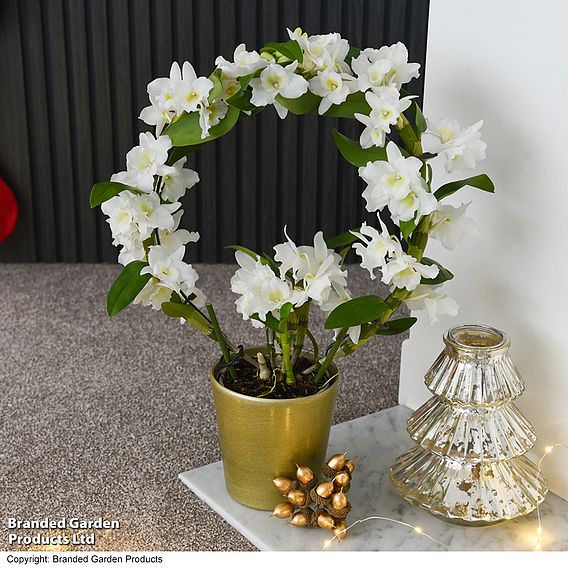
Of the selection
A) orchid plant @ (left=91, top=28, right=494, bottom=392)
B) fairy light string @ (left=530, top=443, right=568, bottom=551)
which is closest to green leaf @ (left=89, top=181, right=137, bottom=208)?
orchid plant @ (left=91, top=28, right=494, bottom=392)

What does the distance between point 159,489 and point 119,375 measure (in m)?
0.41

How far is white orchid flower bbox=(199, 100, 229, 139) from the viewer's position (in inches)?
36.5

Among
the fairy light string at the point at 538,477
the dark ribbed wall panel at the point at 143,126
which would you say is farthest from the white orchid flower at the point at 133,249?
the dark ribbed wall panel at the point at 143,126

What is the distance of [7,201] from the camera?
7.04 ft

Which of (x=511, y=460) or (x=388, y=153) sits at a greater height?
(x=388, y=153)

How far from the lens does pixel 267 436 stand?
3.30 feet

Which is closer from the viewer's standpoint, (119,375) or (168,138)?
(168,138)

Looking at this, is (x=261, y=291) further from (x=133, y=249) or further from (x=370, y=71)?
(x=370, y=71)

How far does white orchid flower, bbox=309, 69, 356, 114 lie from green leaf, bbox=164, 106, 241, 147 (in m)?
0.09

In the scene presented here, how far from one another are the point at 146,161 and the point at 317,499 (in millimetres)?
422

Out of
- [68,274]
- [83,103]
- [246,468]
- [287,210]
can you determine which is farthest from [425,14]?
[246,468]

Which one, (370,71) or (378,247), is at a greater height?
(370,71)

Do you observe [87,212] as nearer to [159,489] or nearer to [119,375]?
[119,375]

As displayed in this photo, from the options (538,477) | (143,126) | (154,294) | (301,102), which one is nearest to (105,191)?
(154,294)
